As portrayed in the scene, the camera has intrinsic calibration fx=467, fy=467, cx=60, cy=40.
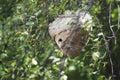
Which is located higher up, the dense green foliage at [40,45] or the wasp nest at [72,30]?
the dense green foliage at [40,45]

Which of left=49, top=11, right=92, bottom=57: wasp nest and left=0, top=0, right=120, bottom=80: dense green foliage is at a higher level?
left=0, top=0, right=120, bottom=80: dense green foliage

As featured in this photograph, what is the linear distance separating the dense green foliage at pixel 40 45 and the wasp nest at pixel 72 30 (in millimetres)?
172

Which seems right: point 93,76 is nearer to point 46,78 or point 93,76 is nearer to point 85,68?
point 85,68

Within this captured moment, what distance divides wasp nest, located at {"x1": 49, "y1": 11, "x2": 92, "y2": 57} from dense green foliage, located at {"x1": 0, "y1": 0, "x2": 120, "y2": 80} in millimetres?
172

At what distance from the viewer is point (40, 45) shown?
2.18 meters

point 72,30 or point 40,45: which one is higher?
point 40,45

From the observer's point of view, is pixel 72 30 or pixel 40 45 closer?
pixel 72 30

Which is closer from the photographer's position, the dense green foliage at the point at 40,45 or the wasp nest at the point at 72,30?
the wasp nest at the point at 72,30

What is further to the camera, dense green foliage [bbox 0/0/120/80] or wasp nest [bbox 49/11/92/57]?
dense green foliage [bbox 0/0/120/80]

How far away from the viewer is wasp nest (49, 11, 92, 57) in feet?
5.65

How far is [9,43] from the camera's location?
7.84 feet

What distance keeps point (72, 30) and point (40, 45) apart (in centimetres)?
48

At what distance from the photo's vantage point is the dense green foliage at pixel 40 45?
2.09 meters

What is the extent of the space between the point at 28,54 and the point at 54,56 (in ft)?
0.43
